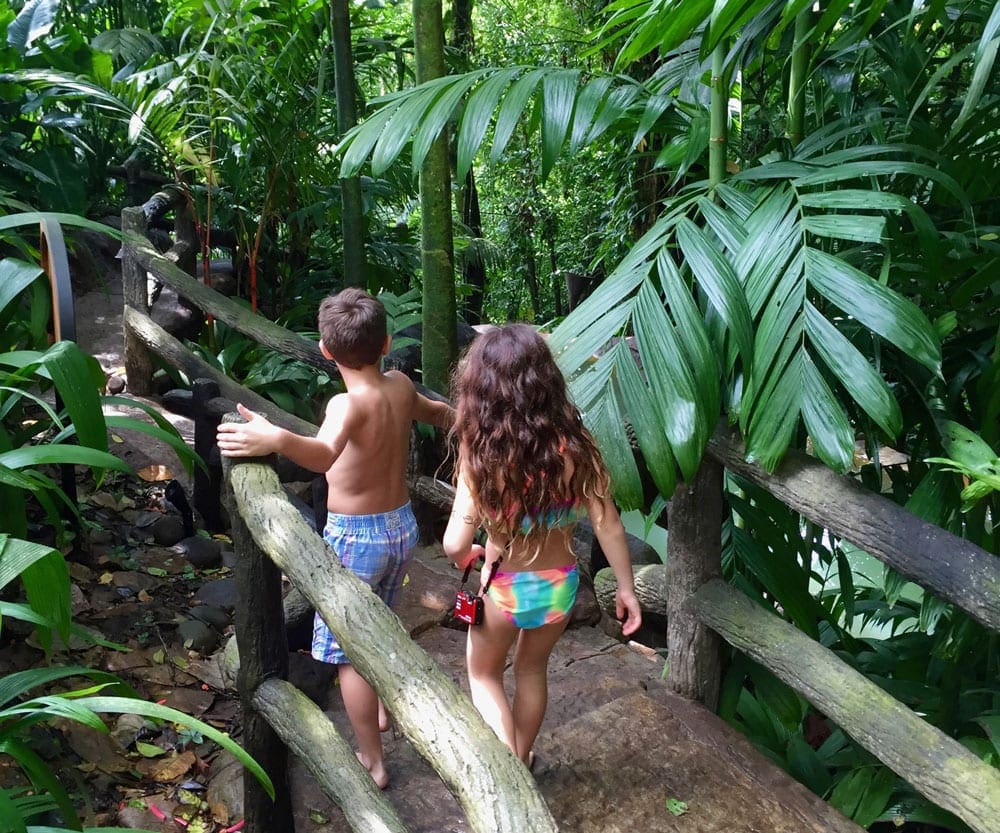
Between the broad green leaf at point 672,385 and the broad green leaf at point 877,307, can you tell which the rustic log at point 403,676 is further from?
the broad green leaf at point 877,307

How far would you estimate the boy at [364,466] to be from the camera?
209 centimetres

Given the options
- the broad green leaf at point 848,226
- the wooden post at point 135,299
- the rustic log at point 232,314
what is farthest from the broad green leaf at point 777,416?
the wooden post at point 135,299

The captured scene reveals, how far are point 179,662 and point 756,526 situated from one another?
1838mm

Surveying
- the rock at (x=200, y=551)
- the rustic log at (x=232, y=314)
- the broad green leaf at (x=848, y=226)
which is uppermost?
the broad green leaf at (x=848, y=226)

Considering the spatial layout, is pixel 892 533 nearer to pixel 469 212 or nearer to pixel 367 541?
pixel 367 541

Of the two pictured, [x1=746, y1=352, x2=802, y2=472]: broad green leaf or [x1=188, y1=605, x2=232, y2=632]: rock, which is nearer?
[x1=746, y1=352, x2=802, y2=472]: broad green leaf

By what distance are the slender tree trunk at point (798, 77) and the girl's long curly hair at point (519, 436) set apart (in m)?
0.93

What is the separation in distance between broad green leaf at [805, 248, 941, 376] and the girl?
0.54m

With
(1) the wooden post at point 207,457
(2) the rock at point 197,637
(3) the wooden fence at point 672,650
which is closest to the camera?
(3) the wooden fence at point 672,650

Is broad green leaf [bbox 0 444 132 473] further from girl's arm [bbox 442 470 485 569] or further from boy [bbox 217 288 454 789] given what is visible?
girl's arm [bbox 442 470 485 569]

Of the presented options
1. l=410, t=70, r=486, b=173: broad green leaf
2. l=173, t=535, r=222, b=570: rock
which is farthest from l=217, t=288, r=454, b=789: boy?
l=173, t=535, r=222, b=570: rock

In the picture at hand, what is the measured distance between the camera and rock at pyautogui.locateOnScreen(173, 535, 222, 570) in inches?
136

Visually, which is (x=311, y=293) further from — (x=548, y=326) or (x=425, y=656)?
(x=425, y=656)

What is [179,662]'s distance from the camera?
114 inches
